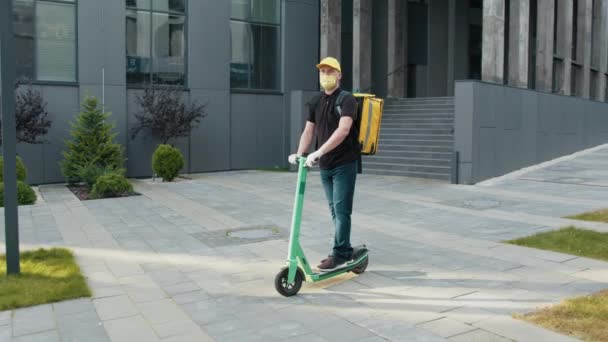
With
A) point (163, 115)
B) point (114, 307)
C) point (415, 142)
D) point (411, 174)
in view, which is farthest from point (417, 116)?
point (114, 307)

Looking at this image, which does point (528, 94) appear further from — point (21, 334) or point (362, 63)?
point (21, 334)

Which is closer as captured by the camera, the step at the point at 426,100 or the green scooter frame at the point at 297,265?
the green scooter frame at the point at 297,265

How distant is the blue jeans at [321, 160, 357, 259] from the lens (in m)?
5.36

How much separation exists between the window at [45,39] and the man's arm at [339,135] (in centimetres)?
1258

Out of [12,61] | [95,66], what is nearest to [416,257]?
[12,61]

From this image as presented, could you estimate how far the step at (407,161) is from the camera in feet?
50.1

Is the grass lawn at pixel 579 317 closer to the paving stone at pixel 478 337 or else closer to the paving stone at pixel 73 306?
the paving stone at pixel 478 337

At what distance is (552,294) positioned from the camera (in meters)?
5.08

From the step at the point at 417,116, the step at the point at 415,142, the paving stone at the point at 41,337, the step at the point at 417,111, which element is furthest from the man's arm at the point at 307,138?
the step at the point at 417,111

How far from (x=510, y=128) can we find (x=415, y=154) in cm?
266

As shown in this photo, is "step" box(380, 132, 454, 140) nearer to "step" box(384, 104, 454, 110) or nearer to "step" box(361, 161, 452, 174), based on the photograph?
"step" box(361, 161, 452, 174)

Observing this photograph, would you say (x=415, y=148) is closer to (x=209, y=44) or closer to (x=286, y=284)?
(x=209, y=44)

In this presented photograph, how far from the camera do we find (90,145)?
14859 mm

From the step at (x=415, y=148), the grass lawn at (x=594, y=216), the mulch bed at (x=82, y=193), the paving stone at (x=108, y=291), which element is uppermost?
the step at (x=415, y=148)
